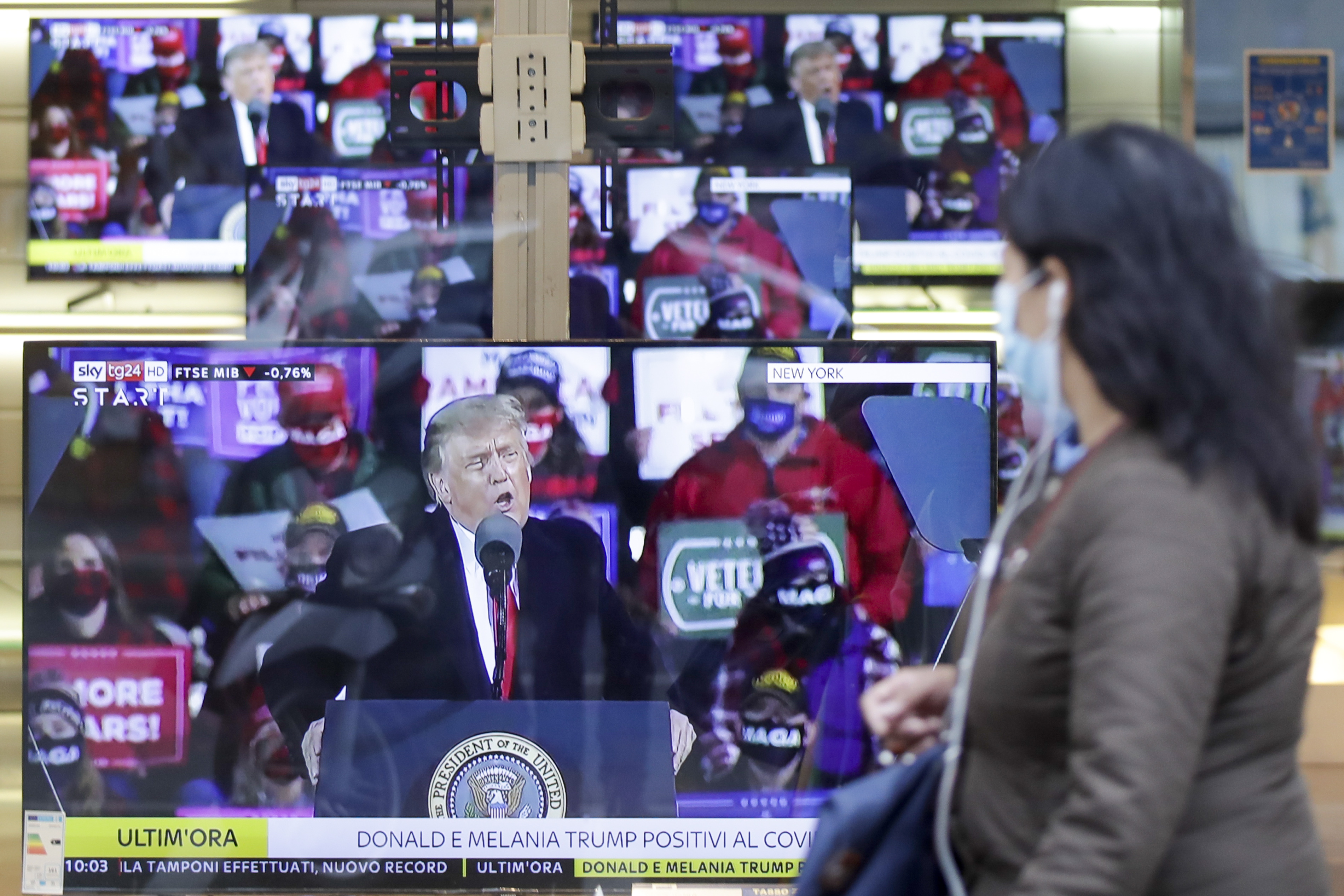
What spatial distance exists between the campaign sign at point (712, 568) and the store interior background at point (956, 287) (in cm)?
84

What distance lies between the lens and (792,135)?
353cm

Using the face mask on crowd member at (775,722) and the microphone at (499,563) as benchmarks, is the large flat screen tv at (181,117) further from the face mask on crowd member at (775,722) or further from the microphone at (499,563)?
the face mask on crowd member at (775,722)

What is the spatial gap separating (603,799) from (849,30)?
2.32 metres

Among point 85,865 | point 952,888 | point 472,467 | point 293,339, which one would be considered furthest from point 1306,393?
point 85,865

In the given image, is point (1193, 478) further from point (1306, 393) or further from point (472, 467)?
point (472, 467)

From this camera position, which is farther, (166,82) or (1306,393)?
(166,82)

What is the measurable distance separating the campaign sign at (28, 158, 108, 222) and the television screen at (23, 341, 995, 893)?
1698 millimetres

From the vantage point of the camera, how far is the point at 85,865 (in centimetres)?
202

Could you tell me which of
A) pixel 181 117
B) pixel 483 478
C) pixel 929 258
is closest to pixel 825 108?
pixel 929 258

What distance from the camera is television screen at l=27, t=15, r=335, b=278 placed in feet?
11.5

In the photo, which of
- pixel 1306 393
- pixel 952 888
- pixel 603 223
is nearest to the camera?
pixel 952 888

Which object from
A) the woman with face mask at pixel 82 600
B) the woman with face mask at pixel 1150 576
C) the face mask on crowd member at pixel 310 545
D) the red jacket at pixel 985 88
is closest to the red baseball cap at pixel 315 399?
the face mask on crowd member at pixel 310 545

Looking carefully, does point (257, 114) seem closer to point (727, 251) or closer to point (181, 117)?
point (181, 117)

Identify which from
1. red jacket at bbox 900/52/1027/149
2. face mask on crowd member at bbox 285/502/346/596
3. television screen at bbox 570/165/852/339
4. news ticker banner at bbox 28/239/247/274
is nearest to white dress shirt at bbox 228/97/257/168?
news ticker banner at bbox 28/239/247/274
